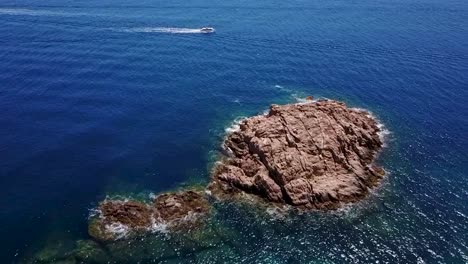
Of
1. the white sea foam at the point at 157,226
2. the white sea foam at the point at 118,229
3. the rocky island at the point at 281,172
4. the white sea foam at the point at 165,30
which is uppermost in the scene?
the white sea foam at the point at 165,30

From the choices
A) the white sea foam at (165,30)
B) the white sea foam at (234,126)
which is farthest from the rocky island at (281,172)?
the white sea foam at (165,30)

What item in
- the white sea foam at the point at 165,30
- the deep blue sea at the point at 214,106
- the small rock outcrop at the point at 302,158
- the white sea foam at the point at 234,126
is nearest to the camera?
the deep blue sea at the point at 214,106

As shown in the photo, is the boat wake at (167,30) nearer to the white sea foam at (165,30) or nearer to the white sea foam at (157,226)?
the white sea foam at (165,30)

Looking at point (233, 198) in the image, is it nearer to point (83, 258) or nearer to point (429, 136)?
point (83, 258)

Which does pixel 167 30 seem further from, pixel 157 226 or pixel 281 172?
pixel 157 226

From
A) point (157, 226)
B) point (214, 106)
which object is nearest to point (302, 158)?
point (157, 226)

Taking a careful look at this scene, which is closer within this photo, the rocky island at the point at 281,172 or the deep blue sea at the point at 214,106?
the deep blue sea at the point at 214,106

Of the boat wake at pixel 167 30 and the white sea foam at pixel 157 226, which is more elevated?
the boat wake at pixel 167 30

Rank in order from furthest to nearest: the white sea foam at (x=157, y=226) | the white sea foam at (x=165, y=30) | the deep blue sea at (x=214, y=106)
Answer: the white sea foam at (x=165, y=30) → the white sea foam at (x=157, y=226) → the deep blue sea at (x=214, y=106)
